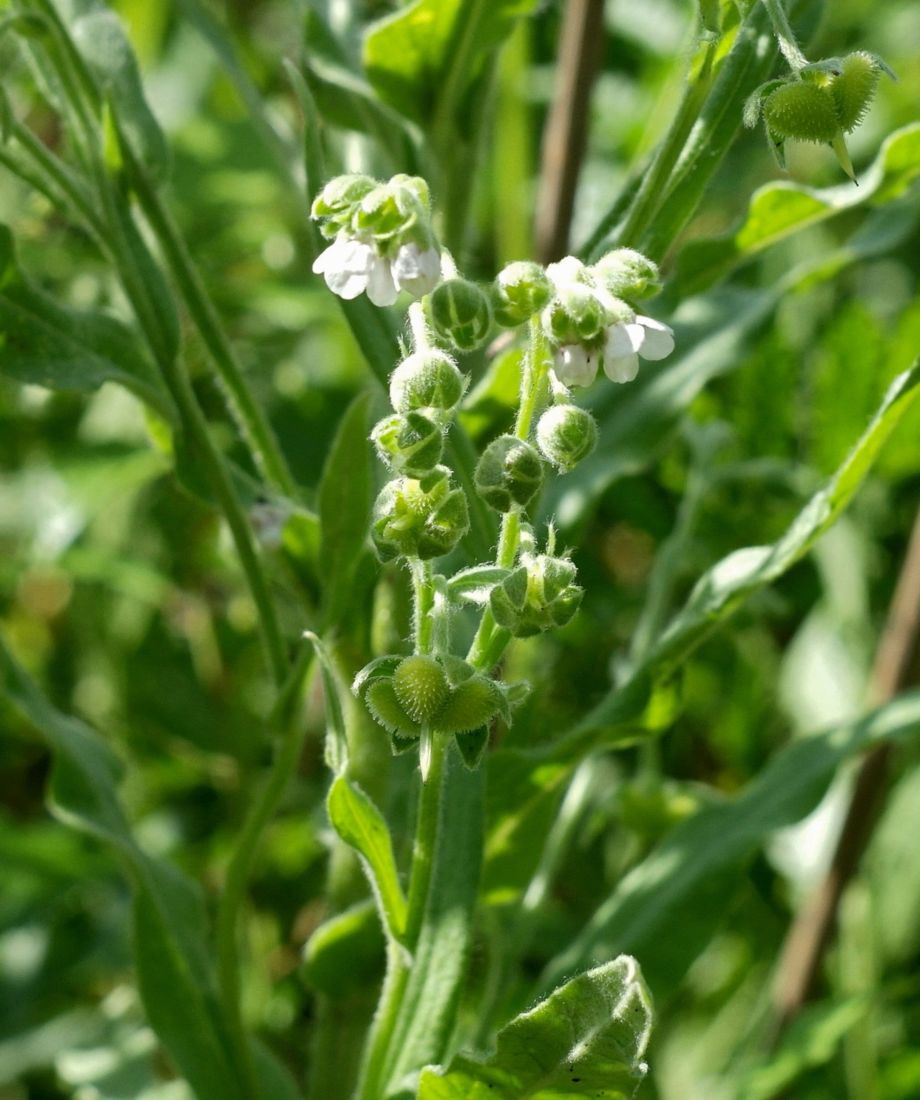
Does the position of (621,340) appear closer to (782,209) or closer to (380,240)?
(380,240)

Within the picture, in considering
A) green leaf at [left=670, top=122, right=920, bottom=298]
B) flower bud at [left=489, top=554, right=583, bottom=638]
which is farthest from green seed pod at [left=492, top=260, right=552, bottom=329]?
green leaf at [left=670, top=122, right=920, bottom=298]

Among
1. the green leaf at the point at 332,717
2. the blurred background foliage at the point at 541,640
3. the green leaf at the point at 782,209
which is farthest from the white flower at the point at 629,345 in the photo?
the blurred background foliage at the point at 541,640

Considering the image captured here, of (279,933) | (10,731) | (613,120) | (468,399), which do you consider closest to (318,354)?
(613,120)

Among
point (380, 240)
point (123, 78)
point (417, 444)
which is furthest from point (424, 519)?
point (123, 78)

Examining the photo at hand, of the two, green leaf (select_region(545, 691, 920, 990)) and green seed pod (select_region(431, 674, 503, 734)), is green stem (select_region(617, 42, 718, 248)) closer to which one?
green seed pod (select_region(431, 674, 503, 734))

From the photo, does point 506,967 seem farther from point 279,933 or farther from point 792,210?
point 792,210

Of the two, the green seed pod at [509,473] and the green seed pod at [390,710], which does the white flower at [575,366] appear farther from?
the green seed pod at [390,710]
